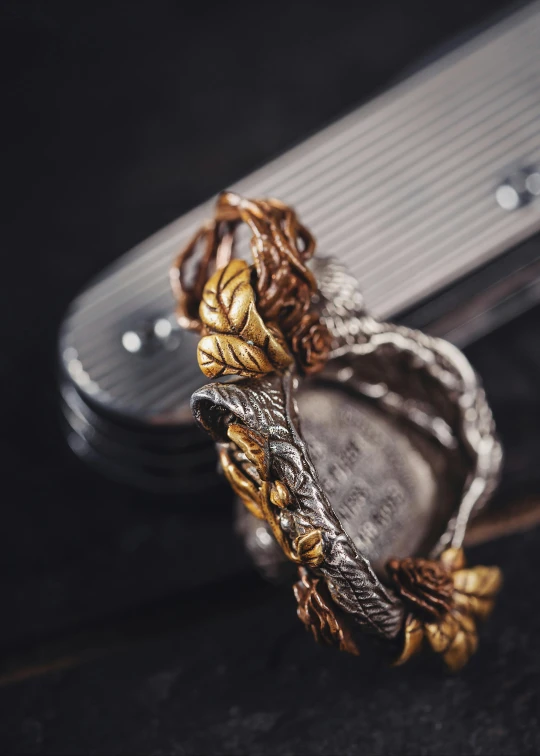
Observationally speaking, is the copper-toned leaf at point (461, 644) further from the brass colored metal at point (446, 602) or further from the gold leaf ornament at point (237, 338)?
the gold leaf ornament at point (237, 338)

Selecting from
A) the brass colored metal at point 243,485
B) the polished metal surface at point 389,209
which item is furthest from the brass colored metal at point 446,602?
the polished metal surface at point 389,209

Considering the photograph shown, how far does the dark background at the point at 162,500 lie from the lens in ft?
2.44

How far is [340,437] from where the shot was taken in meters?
0.73

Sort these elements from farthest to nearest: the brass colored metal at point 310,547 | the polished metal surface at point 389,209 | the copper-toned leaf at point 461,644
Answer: the polished metal surface at point 389,209 → the copper-toned leaf at point 461,644 → the brass colored metal at point 310,547

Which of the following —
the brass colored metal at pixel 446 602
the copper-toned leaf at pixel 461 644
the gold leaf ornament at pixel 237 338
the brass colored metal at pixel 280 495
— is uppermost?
the gold leaf ornament at pixel 237 338

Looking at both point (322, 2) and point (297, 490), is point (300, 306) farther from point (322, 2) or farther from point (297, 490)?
point (322, 2)

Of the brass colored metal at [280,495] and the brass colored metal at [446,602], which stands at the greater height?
the brass colored metal at [280,495]

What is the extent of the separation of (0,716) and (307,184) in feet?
1.83

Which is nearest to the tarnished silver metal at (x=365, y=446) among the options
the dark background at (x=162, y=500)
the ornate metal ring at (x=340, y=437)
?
the ornate metal ring at (x=340, y=437)

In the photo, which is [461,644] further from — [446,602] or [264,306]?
[264,306]

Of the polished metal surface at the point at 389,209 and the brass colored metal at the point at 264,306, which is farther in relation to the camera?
the polished metal surface at the point at 389,209

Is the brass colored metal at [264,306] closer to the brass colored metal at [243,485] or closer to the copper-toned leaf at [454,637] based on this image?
the brass colored metal at [243,485]

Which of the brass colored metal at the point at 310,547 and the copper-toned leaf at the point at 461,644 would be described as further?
the copper-toned leaf at the point at 461,644

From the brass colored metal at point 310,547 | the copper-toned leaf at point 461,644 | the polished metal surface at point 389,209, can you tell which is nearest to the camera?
the brass colored metal at point 310,547
